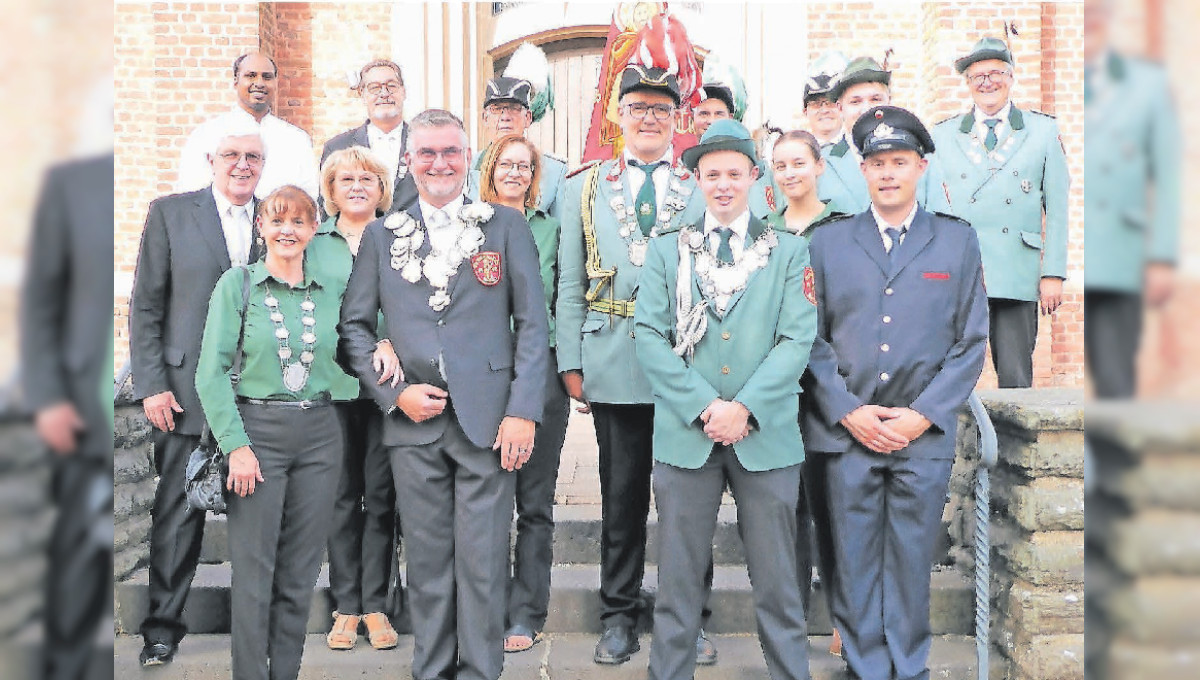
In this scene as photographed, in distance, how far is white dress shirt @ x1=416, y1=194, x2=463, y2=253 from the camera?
3.32m

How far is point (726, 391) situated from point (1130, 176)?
8.73ft

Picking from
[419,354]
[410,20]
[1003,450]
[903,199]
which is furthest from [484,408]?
[410,20]

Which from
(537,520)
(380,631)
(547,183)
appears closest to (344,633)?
(380,631)

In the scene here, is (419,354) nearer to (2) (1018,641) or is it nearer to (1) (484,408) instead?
(1) (484,408)

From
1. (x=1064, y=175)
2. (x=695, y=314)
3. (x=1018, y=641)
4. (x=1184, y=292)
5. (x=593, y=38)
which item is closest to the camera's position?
(x=1184, y=292)

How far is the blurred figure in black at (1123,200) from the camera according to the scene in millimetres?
522

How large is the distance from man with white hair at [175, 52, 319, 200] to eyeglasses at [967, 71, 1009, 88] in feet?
9.50

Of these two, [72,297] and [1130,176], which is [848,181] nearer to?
[1130,176]

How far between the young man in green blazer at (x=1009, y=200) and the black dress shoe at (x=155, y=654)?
11.2 feet

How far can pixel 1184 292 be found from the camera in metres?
0.50

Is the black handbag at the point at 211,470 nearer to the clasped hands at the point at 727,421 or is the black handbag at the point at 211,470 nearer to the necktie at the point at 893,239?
the clasped hands at the point at 727,421

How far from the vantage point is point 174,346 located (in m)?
3.60

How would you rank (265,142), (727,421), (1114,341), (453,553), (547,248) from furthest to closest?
(265,142)
(547,248)
(453,553)
(727,421)
(1114,341)

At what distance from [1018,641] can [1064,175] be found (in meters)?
2.05
